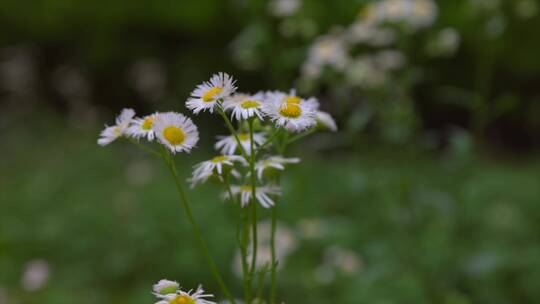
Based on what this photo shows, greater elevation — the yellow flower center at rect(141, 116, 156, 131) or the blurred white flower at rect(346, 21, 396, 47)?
the blurred white flower at rect(346, 21, 396, 47)

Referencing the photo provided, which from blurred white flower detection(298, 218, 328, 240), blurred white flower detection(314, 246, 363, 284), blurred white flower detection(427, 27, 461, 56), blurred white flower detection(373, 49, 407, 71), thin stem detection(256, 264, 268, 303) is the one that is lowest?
thin stem detection(256, 264, 268, 303)

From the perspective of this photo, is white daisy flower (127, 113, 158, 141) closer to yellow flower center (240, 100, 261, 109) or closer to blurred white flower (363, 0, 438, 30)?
yellow flower center (240, 100, 261, 109)

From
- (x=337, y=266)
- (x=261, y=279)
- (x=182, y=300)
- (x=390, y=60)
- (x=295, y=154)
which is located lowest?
(x=182, y=300)

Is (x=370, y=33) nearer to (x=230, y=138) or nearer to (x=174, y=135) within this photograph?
(x=230, y=138)

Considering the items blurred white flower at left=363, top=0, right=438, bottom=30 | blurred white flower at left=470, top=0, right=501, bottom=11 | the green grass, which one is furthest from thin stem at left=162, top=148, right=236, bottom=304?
blurred white flower at left=470, top=0, right=501, bottom=11

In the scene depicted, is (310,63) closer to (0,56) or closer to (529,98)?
(529,98)

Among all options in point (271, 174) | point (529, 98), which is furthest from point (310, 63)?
point (529, 98)

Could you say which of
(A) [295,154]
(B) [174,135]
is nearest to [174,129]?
(B) [174,135]
